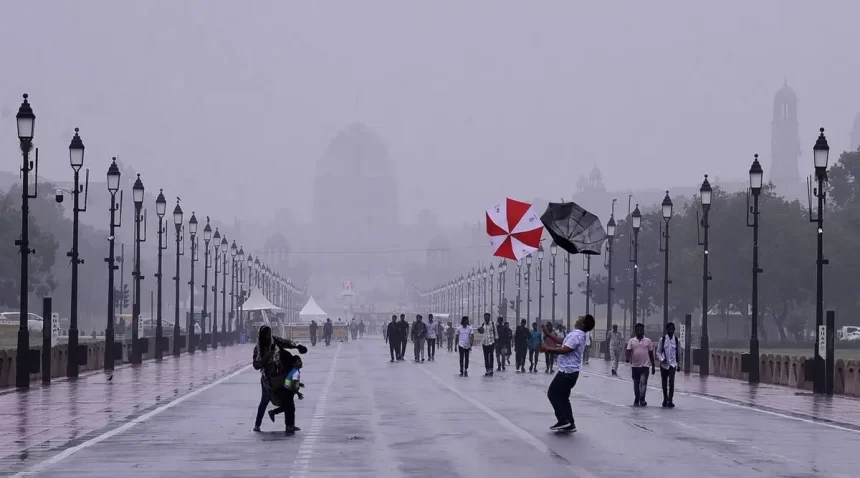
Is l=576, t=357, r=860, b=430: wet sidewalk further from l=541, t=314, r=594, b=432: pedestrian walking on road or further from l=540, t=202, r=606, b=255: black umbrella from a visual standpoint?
l=540, t=202, r=606, b=255: black umbrella

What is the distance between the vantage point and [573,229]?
2822 centimetres

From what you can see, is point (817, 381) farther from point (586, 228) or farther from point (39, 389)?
point (39, 389)

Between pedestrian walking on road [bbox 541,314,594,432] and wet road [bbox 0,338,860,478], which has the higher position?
pedestrian walking on road [bbox 541,314,594,432]

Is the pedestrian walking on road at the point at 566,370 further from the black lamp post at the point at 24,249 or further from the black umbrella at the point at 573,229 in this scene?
the black lamp post at the point at 24,249

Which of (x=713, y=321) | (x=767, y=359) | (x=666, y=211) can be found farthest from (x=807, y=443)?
(x=713, y=321)

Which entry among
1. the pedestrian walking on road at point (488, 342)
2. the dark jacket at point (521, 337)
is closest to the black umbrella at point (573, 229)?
the pedestrian walking on road at point (488, 342)

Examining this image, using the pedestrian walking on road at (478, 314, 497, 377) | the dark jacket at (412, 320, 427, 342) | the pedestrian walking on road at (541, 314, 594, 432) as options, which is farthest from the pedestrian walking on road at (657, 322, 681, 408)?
the dark jacket at (412, 320, 427, 342)

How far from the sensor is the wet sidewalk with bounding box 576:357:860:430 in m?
32.7

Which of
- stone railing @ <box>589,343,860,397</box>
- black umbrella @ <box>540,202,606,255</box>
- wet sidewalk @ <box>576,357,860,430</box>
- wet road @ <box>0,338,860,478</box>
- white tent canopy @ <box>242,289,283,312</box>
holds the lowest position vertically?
wet sidewalk @ <box>576,357,860,430</box>

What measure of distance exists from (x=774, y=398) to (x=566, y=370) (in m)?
13.5

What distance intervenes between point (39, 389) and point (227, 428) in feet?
42.7

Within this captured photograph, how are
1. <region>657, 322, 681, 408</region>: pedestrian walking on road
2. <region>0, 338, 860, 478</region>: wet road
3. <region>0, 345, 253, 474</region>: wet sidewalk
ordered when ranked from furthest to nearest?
<region>657, 322, 681, 408</region>: pedestrian walking on road → <region>0, 345, 253, 474</region>: wet sidewalk → <region>0, 338, 860, 478</region>: wet road

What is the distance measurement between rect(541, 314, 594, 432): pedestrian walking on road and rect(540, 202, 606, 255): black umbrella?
133cm

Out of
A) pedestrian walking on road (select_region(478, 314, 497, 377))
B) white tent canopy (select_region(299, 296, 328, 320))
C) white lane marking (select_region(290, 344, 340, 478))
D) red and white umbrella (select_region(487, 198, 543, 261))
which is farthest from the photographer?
white tent canopy (select_region(299, 296, 328, 320))
